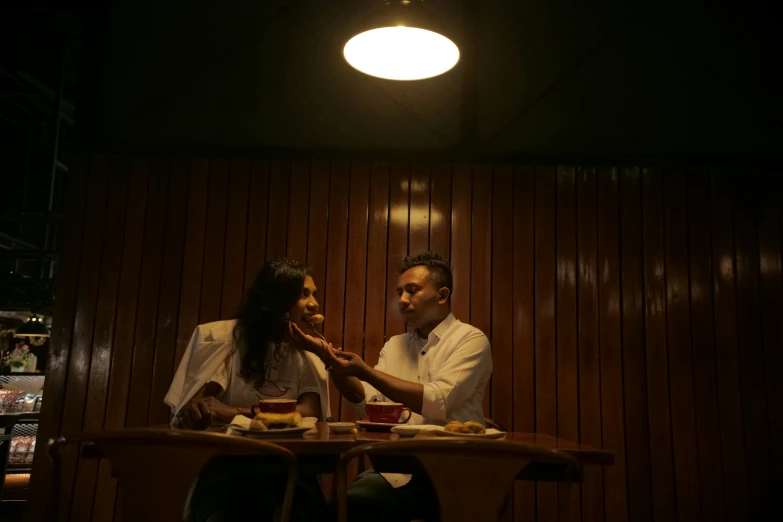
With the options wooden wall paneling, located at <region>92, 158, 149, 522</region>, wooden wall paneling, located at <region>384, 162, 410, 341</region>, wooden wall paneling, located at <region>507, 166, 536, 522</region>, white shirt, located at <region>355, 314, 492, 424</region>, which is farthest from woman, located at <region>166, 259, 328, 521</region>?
wooden wall paneling, located at <region>507, 166, 536, 522</region>

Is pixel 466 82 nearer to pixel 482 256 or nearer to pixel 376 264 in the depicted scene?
pixel 482 256

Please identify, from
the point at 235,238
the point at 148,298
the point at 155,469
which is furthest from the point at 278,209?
the point at 155,469

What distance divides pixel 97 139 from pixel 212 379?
99.3 inches

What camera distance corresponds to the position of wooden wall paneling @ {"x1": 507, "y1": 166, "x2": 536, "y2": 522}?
13.7 ft

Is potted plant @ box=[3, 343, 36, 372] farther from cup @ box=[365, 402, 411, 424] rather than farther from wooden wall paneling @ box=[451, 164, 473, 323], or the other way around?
cup @ box=[365, 402, 411, 424]

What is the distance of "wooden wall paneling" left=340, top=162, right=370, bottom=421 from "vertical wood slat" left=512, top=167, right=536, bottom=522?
1050 mm

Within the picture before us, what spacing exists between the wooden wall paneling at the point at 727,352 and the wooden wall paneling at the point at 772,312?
Answer: 0.19 m

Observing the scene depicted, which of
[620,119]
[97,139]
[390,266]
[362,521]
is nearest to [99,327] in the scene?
[97,139]

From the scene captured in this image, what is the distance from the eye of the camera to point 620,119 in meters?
4.73

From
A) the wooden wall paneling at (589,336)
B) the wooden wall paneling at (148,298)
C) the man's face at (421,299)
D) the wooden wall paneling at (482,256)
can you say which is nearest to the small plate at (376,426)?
the man's face at (421,299)

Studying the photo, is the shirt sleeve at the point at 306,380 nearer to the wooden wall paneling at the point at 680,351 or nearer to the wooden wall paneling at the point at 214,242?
the wooden wall paneling at the point at 214,242

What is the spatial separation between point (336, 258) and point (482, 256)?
3.34ft

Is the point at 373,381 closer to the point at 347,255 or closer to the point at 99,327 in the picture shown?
the point at 347,255

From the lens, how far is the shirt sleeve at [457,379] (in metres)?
3.01
